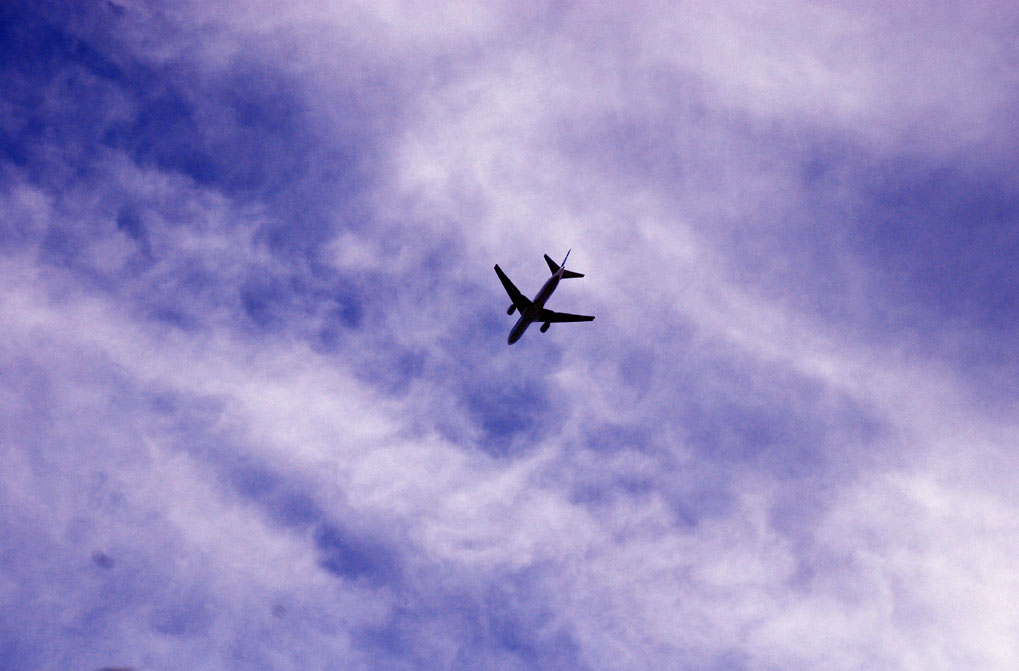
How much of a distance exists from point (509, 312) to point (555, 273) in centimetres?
1062

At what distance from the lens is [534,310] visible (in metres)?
134

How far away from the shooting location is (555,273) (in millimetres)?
132125

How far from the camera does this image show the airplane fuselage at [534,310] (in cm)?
13012

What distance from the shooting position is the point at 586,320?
142 m

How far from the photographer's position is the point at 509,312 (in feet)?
443

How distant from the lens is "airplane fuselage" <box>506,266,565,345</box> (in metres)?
130

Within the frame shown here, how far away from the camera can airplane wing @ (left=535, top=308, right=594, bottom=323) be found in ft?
449

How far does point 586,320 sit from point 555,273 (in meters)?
14.2

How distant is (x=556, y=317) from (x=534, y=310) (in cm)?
697

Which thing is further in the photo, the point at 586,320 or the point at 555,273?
the point at 586,320

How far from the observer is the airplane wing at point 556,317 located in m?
137

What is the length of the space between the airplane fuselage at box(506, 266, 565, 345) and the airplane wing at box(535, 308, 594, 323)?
62.9 inches

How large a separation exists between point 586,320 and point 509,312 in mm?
15925

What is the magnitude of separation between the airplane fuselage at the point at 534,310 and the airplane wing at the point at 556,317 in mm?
1597
